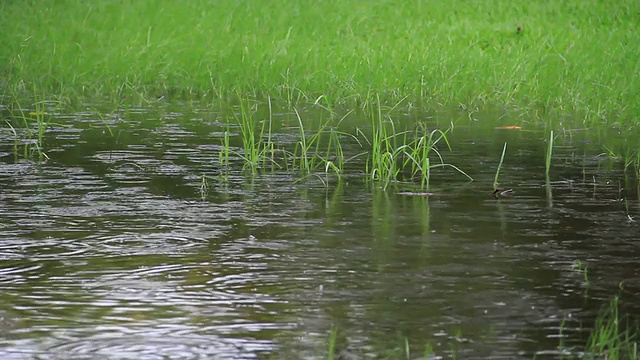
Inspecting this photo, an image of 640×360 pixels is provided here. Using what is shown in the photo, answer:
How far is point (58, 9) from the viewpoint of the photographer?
1622cm

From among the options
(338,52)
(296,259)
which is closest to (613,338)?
(296,259)

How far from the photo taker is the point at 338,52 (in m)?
13.8

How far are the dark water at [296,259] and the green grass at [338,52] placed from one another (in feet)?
11.5

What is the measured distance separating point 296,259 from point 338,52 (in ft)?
28.2

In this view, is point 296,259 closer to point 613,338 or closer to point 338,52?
point 613,338

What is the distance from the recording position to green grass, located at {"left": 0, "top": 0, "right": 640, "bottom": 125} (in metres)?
11.9

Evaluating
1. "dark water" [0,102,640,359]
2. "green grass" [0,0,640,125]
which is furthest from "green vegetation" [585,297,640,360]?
"green grass" [0,0,640,125]

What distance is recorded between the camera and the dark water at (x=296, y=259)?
4.23 m

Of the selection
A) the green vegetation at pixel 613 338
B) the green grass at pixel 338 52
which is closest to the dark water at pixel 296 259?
the green vegetation at pixel 613 338

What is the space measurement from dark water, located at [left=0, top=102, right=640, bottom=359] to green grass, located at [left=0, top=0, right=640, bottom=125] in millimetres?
3494

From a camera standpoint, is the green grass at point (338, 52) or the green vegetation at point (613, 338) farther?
the green grass at point (338, 52)

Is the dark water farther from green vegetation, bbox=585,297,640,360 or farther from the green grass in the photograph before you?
the green grass

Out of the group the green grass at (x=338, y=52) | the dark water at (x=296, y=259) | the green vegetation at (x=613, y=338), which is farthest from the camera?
the green grass at (x=338, y=52)

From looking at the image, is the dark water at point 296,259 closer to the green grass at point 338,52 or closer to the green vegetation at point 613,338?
the green vegetation at point 613,338
